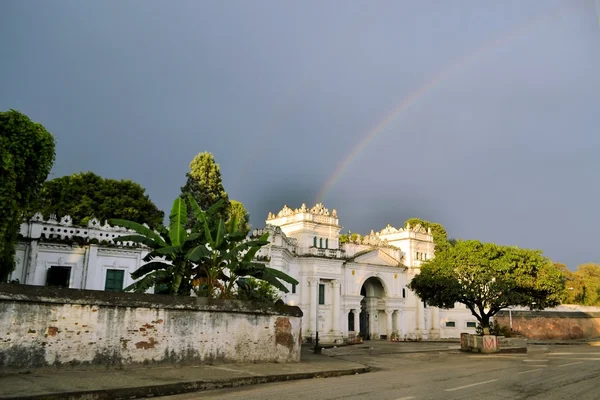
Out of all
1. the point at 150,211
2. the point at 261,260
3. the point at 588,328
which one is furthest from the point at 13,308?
the point at 588,328

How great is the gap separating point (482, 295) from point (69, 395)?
99.8 ft

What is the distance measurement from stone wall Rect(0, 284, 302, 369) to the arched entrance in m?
36.8

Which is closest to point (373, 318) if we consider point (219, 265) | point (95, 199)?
point (95, 199)

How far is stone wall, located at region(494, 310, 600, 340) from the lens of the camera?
59469mm

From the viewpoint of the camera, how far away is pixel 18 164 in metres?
16.7

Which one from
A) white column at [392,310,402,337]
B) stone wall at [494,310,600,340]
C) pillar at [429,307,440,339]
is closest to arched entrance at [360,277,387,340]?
white column at [392,310,402,337]

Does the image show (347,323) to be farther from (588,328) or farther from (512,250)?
(588,328)

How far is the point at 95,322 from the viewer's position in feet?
45.0

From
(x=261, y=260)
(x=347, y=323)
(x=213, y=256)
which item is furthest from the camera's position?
(x=347, y=323)

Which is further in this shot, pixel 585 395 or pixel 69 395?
pixel 585 395

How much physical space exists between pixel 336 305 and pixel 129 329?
113 feet

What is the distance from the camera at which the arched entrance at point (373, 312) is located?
176 ft

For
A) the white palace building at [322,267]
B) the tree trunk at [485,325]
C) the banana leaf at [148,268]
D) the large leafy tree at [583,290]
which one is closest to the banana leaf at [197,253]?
the banana leaf at [148,268]

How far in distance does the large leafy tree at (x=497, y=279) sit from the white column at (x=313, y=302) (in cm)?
1332
